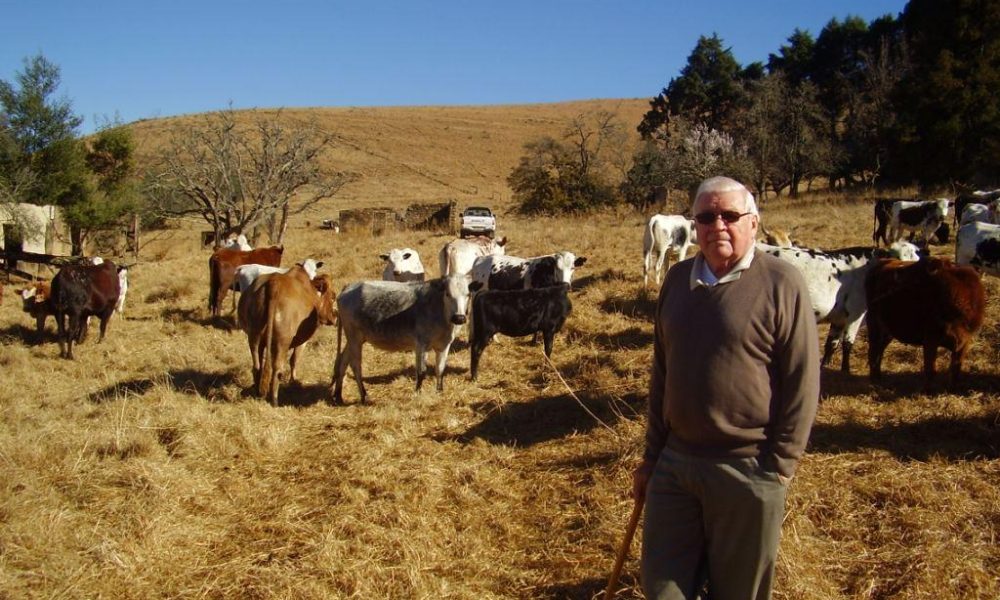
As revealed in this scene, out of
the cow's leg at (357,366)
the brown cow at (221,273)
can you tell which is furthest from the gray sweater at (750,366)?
the brown cow at (221,273)

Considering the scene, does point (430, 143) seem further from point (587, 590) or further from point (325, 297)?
point (587, 590)

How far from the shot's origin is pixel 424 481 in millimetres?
5652

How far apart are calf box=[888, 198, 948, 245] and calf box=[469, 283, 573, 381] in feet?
34.8

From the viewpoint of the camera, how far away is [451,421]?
733 centimetres

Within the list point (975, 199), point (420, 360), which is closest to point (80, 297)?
point (420, 360)

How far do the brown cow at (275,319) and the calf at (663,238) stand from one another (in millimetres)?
7270

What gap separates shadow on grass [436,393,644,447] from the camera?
6965 mm

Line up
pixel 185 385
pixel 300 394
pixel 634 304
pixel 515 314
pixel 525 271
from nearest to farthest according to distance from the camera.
→ pixel 300 394, pixel 185 385, pixel 515 314, pixel 525 271, pixel 634 304

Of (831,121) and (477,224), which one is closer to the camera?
(477,224)

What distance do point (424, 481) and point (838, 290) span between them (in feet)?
18.4

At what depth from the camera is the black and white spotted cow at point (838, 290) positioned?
8227 millimetres

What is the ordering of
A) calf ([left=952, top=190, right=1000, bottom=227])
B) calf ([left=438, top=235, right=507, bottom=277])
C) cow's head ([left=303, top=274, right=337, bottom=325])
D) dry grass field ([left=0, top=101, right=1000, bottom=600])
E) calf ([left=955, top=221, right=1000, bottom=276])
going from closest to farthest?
dry grass field ([left=0, top=101, right=1000, bottom=600]) → calf ([left=955, top=221, right=1000, bottom=276]) → cow's head ([left=303, top=274, right=337, bottom=325]) → calf ([left=438, top=235, right=507, bottom=277]) → calf ([left=952, top=190, right=1000, bottom=227])

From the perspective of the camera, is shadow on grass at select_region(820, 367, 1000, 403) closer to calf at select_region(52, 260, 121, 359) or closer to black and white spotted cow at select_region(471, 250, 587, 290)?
black and white spotted cow at select_region(471, 250, 587, 290)

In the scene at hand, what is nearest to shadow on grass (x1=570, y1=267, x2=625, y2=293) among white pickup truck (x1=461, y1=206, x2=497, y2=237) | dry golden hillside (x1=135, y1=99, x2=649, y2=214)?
white pickup truck (x1=461, y1=206, x2=497, y2=237)
